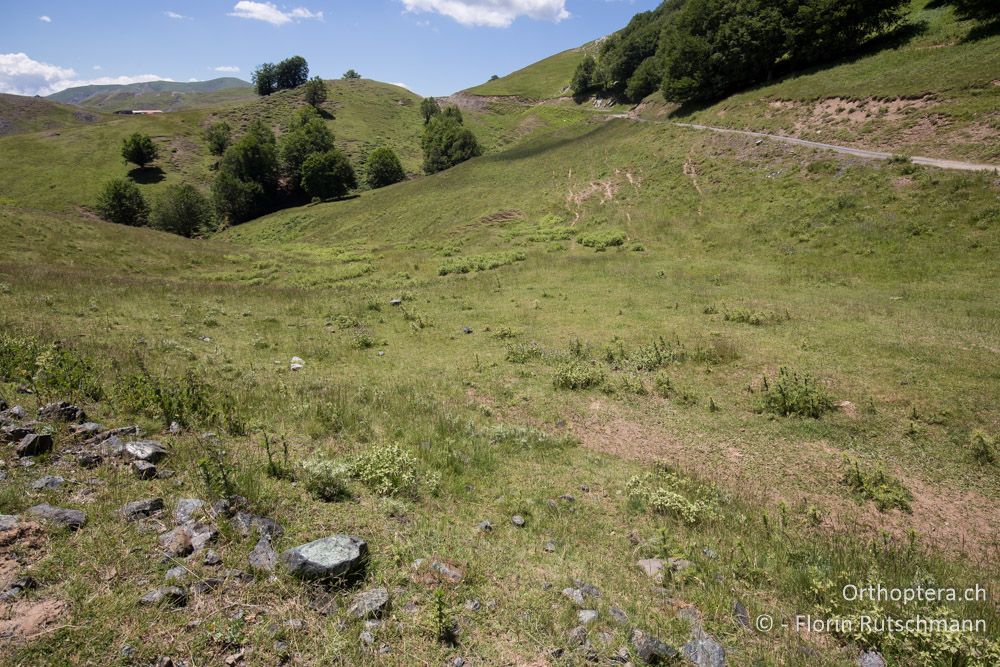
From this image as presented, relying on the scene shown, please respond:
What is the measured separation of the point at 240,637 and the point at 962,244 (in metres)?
30.9

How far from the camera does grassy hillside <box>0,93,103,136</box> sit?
156125 mm

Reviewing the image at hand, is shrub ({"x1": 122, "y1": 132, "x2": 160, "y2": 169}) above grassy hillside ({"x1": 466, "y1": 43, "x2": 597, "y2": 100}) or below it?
below

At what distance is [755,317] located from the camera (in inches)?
693

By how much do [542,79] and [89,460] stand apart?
175789mm

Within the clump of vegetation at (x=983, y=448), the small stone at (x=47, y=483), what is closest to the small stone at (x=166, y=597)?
the small stone at (x=47, y=483)

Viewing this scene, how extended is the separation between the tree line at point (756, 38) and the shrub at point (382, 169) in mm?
50738

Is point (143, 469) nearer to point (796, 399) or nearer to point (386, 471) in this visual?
point (386, 471)

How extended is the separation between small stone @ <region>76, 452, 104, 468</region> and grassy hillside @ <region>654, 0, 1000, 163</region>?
40.2 meters

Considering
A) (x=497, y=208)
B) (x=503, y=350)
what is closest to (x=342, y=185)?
(x=497, y=208)

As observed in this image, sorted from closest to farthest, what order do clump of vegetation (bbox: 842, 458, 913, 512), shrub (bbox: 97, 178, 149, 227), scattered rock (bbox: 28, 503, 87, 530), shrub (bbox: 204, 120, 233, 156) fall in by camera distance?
scattered rock (bbox: 28, 503, 87, 530), clump of vegetation (bbox: 842, 458, 913, 512), shrub (bbox: 97, 178, 149, 227), shrub (bbox: 204, 120, 233, 156)

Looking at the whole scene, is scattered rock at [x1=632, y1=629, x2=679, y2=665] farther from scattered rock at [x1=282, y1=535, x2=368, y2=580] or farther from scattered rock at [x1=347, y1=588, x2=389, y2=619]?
scattered rock at [x1=282, y1=535, x2=368, y2=580]

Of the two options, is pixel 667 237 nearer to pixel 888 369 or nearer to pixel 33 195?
pixel 888 369

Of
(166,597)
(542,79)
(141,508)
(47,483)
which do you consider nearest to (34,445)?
(47,483)

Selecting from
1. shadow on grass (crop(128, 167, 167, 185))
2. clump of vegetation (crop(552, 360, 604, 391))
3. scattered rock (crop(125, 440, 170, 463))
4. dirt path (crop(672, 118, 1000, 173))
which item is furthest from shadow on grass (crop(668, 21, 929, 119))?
shadow on grass (crop(128, 167, 167, 185))
